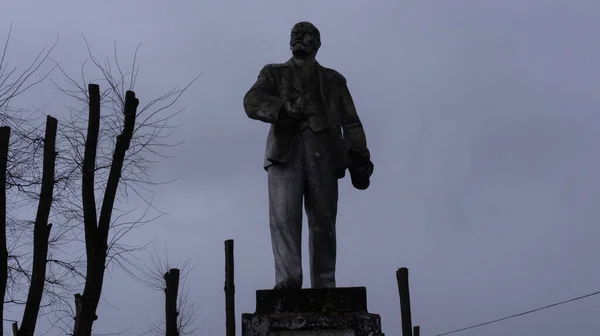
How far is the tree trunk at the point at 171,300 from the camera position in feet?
64.3

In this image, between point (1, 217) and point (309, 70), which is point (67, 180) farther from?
point (309, 70)

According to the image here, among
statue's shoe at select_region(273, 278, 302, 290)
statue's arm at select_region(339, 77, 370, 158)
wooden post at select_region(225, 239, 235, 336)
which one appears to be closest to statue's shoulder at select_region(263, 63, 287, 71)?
statue's arm at select_region(339, 77, 370, 158)

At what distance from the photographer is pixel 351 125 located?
9656 mm

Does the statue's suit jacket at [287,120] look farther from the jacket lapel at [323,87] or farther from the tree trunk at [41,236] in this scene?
the tree trunk at [41,236]

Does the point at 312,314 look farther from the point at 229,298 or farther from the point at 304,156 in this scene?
the point at 229,298

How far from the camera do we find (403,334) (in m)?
22.7

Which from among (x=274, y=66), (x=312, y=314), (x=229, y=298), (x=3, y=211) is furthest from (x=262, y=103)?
(x=229, y=298)

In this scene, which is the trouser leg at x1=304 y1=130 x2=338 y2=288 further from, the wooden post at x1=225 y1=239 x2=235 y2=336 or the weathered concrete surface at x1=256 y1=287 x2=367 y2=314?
the wooden post at x1=225 y1=239 x2=235 y2=336

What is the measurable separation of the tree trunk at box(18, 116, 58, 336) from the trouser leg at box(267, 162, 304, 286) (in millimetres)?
5863

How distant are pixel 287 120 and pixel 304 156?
382mm

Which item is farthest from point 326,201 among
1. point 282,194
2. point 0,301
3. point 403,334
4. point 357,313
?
point 403,334

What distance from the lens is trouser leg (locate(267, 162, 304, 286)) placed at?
352 inches

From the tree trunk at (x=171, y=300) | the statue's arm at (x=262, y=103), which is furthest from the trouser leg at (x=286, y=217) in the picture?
the tree trunk at (x=171, y=300)

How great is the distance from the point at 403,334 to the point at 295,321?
14.8 m
